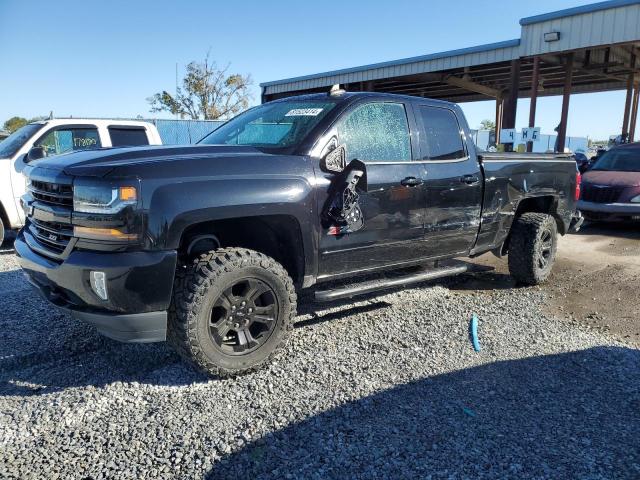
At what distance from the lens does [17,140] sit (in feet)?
24.4

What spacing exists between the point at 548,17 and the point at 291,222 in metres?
14.7

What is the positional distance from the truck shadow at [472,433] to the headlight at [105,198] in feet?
4.93

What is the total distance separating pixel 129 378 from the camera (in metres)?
3.34

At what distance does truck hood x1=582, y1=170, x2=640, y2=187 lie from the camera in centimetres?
941

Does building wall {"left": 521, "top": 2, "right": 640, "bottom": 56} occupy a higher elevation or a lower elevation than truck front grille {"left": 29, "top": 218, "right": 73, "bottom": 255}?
higher

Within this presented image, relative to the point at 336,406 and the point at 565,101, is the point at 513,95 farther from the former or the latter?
the point at 336,406

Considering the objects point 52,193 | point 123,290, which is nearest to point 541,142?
point 52,193

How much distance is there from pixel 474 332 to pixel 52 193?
11.0 ft

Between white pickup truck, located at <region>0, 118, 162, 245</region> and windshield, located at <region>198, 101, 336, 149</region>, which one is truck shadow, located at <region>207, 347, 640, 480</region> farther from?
white pickup truck, located at <region>0, 118, 162, 245</region>

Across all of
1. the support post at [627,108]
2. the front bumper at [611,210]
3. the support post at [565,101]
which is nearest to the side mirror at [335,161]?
the front bumper at [611,210]

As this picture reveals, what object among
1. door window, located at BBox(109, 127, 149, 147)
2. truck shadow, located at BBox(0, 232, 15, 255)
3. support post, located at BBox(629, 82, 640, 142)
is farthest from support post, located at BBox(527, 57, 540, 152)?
truck shadow, located at BBox(0, 232, 15, 255)

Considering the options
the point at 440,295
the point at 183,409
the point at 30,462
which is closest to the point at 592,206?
the point at 440,295

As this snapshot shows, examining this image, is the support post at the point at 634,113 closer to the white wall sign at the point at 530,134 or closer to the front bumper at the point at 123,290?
the white wall sign at the point at 530,134

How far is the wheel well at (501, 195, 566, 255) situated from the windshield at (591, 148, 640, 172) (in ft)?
18.2
